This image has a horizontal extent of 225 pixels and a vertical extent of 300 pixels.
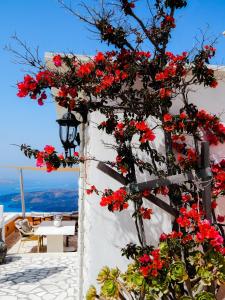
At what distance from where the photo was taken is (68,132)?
6355 mm

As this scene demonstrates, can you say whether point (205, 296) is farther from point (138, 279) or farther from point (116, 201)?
point (116, 201)

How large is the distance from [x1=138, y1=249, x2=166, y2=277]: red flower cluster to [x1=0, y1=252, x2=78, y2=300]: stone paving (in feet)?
14.6

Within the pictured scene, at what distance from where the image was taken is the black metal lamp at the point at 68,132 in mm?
6309

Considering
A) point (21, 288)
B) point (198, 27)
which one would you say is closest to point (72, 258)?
point (21, 288)

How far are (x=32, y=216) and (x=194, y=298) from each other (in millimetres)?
15577

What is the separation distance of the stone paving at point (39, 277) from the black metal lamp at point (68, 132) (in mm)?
4036

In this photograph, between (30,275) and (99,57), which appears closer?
(99,57)

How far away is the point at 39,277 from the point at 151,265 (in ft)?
21.7

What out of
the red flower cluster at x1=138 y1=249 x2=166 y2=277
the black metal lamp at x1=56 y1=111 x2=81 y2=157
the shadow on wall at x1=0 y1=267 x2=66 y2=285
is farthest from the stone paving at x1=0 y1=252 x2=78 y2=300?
the red flower cluster at x1=138 y1=249 x2=166 y2=277

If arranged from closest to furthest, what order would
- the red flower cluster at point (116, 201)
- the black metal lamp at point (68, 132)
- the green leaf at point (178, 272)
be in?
the green leaf at point (178, 272) → the red flower cluster at point (116, 201) → the black metal lamp at point (68, 132)

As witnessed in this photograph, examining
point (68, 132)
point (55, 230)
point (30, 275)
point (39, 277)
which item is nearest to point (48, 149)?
point (68, 132)

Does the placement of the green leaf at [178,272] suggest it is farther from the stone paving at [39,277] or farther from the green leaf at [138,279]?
the stone paving at [39,277]

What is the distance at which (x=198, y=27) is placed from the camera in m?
5.33

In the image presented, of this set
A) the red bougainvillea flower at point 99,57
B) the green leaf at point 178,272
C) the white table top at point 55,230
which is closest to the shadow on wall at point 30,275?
the white table top at point 55,230
